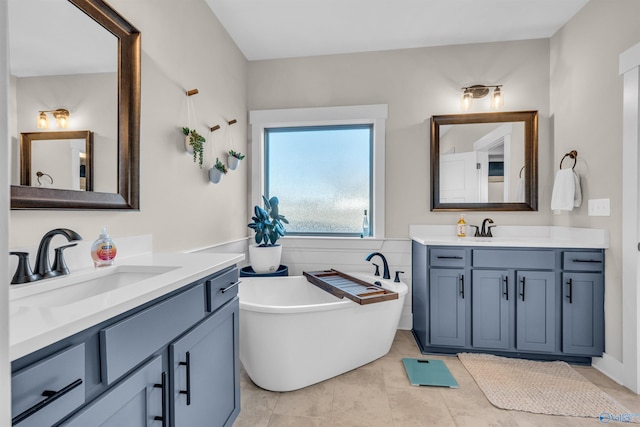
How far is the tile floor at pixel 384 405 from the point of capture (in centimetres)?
173

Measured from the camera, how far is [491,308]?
2.45 meters

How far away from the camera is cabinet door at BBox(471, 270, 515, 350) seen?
2428mm

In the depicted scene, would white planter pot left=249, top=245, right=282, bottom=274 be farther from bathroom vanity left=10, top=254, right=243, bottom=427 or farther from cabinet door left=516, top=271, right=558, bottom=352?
cabinet door left=516, top=271, right=558, bottom=352

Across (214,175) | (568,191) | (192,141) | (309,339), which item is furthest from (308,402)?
(568,191)

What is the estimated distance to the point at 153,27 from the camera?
1803 mm

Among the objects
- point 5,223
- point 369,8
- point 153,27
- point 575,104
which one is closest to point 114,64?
point 153,27

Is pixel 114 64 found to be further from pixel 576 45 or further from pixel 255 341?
pixel 576 45

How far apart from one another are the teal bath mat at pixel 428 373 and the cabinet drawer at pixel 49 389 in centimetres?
196

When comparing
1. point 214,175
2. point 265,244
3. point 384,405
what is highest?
point 214,175

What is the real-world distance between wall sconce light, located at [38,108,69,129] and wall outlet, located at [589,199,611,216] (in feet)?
10.4

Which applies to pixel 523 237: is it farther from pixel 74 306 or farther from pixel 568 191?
pixel 74 306

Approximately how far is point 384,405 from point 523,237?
2.01 metres

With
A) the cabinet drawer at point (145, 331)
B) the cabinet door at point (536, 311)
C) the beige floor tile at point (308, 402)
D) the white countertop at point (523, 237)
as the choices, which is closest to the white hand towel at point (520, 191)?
the white countertop at point (523, 237)

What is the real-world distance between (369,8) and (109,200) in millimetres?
2299
